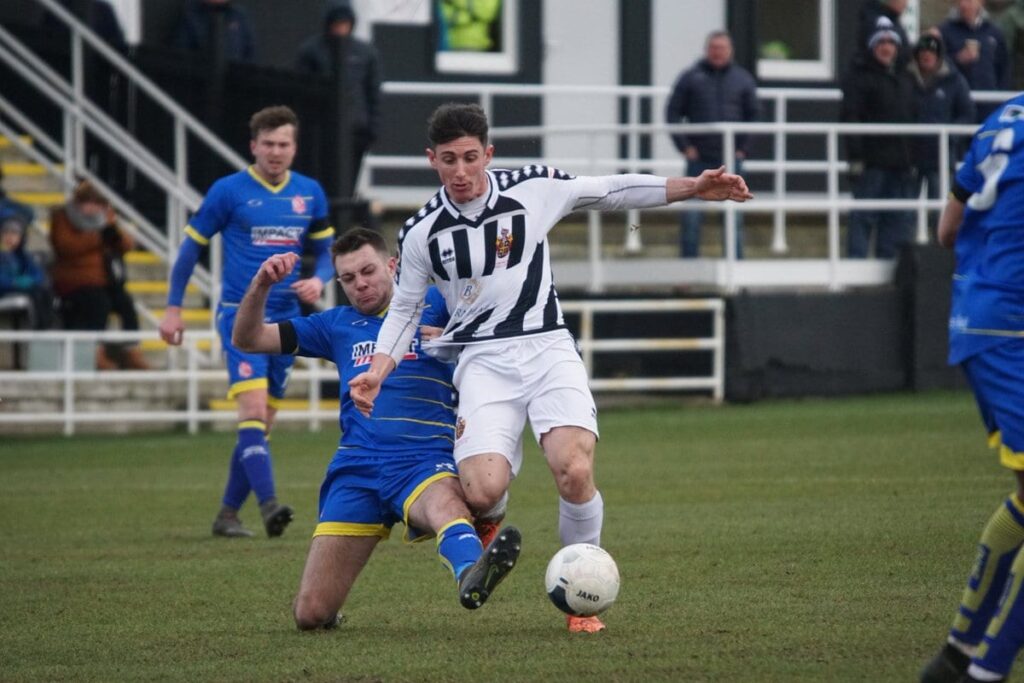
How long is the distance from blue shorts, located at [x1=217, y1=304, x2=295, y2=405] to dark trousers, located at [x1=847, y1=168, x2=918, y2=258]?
9695mm

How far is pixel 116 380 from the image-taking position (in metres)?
18.0

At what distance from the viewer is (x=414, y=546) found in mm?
10594

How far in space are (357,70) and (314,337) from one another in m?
10.7

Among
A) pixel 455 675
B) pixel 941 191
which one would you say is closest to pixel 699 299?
pixel 941 191

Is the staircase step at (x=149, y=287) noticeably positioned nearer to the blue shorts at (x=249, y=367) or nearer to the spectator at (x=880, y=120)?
the spectator at (x=880, y=120)

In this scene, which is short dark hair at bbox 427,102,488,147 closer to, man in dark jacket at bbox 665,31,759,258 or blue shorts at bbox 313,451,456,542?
blue shorts at bbox 313,451,456,542

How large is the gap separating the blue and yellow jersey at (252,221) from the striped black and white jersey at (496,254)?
3.81 m

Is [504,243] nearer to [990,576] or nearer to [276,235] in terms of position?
[990,576]

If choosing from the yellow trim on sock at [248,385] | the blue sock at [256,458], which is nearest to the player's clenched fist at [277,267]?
the blue sock at [256,458]

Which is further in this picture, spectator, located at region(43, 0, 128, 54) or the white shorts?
spectator, located at region(43, 0, 128, 54)

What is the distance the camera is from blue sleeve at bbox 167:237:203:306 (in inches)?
442

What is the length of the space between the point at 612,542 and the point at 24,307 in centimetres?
902

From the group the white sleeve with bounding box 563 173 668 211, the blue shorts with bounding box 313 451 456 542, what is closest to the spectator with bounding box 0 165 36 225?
the blue shorts with bounding box 313 451 456 542

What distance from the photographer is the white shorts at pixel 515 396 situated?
7.67 meters
